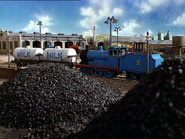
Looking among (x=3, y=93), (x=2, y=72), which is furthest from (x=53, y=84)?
(x=2, y=72)

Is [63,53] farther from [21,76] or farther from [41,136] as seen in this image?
[41,136]

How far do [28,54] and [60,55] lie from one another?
173 inches

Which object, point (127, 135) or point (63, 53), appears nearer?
point (127, 135)

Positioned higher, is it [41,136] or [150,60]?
[150,60]

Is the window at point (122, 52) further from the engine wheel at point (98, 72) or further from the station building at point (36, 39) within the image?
the station building at point (36, 39)

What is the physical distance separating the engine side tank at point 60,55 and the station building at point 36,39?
23351mm

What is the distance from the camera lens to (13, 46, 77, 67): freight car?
1803 cm

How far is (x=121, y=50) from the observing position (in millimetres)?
14039

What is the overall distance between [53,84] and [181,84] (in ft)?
15.8

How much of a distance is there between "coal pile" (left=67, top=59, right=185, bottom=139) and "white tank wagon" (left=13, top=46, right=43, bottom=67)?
17329 millimetres

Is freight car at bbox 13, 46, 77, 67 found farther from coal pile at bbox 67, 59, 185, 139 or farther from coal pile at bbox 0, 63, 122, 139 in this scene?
coal pile at bbox 67, 59, 185, 139

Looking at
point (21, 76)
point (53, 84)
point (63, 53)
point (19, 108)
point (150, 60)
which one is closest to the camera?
point (19, 108)

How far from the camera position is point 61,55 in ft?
59.4

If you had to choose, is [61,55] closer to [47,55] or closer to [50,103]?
[47,55]
